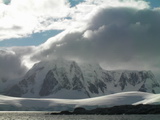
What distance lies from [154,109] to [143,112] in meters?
6.57

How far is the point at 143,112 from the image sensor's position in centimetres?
19975

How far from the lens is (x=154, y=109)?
198375 mm
